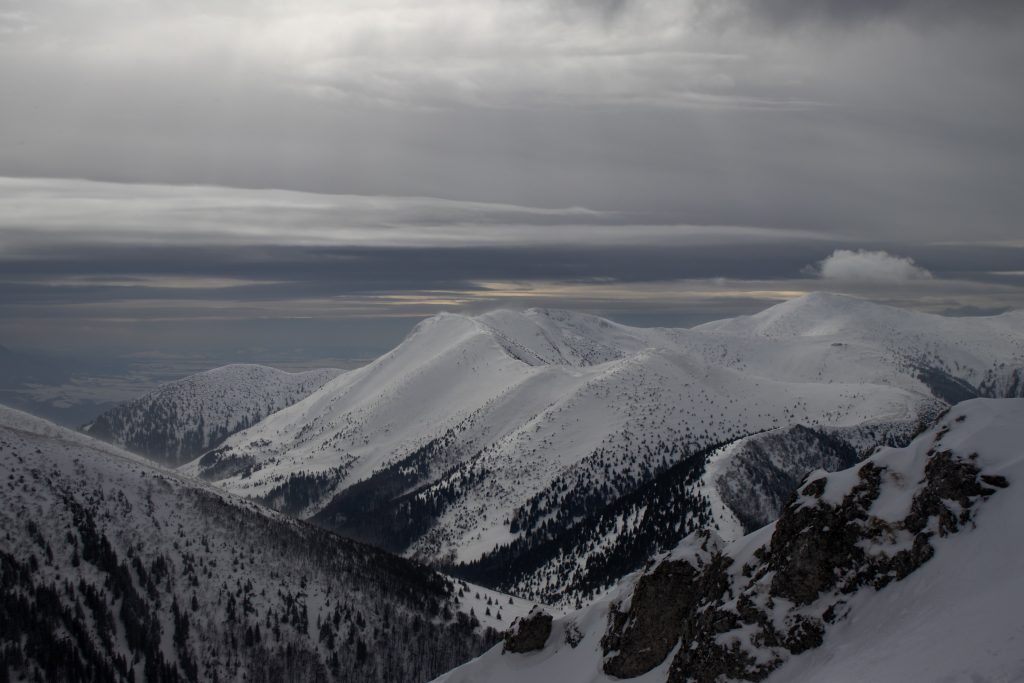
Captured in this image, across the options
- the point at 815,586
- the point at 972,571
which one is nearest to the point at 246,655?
the point at 815,586

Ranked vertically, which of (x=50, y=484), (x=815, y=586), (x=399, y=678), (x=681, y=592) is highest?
(x=815, y=586)

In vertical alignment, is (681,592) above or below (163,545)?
above

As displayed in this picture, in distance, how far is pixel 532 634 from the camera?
103 meters

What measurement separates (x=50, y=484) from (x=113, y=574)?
3519 cm

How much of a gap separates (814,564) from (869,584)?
203 inches

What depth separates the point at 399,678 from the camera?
18812 centimetres

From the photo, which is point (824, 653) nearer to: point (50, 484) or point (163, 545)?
point (163, 545)

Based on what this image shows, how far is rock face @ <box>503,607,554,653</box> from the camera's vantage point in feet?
335

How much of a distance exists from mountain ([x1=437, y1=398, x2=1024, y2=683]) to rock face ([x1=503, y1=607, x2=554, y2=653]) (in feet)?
51.1

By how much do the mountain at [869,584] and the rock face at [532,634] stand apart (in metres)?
15.6

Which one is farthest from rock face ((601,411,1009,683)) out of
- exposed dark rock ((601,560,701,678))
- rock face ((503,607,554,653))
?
rock face ((503,607,554,653))

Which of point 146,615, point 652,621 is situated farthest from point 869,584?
point 146,615

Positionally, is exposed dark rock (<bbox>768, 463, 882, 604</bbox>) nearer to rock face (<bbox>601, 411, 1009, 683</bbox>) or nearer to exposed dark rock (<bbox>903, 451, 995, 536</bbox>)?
rock face (<bbox>601, 411, 1009, 683</bbox>)

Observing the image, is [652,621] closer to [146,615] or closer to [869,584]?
[869,584]
